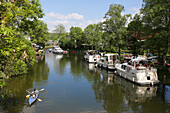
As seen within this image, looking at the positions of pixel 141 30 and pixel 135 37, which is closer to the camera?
pixel 141 30

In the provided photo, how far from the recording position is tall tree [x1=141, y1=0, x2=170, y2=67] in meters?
27.6

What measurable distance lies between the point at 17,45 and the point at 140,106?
1502cm

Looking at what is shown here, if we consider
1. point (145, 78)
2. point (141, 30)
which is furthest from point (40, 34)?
point (145, 78)

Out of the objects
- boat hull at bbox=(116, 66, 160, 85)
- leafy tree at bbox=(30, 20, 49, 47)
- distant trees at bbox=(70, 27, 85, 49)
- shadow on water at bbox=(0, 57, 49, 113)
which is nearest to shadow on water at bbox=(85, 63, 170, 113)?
boat hull at bbox=(116, 66, 160, 85)

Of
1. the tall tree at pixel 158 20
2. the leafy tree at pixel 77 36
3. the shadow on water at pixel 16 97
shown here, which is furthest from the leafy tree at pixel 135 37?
the leafy tree at pixel 77 36

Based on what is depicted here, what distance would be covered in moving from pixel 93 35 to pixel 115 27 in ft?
122

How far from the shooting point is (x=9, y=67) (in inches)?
1071

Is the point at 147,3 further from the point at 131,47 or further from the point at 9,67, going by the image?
the point at 9,67

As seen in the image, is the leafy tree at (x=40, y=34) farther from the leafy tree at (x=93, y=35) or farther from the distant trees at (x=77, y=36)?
the leafy tree at (x=93, y=35)

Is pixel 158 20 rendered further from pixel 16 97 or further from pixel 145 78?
pixel 16 97

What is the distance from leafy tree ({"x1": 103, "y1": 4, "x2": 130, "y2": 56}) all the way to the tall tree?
14.9m

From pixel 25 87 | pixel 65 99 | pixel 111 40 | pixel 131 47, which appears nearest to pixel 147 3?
pixel 131 47

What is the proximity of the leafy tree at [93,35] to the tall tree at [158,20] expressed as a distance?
5057 centimetres

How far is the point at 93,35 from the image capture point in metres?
84.9
